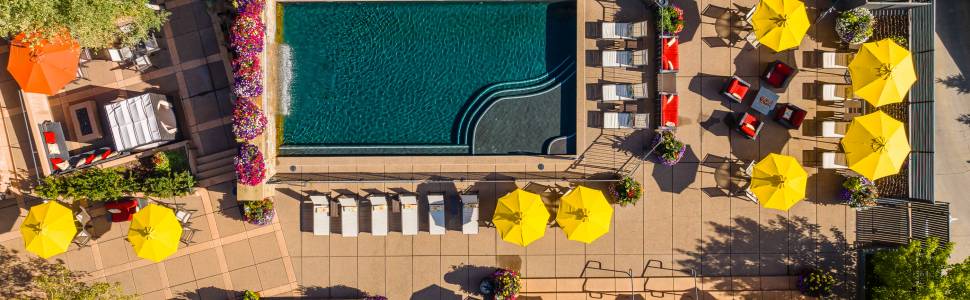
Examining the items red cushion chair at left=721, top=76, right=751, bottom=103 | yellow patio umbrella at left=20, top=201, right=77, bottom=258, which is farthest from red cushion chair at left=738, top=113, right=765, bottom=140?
yellow patio umbrella at left=20, top=201, right=77, bottom=258

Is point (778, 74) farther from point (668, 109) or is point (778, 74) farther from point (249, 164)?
point (249, 164)

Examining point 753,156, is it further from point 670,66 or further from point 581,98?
point 581,98

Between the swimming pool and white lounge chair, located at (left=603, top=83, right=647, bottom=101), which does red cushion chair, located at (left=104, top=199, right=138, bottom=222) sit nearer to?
the swimming pool

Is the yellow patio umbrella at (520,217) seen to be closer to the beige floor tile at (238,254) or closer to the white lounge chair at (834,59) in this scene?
the beige floor tile at (238,254)

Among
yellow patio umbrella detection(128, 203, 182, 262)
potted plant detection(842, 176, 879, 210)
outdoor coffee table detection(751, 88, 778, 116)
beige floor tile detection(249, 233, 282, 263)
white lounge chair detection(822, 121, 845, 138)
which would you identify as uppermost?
outdoor coffee table detection(751, 88, 778, 116)

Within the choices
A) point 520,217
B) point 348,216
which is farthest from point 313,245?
point 520,217

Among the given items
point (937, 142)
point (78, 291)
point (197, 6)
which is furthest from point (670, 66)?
point (78, 291)
